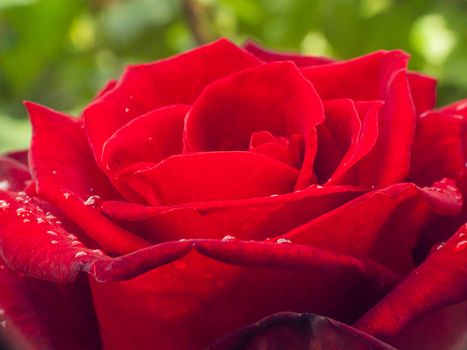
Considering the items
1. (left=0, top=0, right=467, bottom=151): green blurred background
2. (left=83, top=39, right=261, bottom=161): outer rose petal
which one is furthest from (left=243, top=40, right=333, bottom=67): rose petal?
(left=0, top=0, right=467, bottom=151): green blurred background

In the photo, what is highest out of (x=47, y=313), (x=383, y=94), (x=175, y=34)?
(x=383, y=94)

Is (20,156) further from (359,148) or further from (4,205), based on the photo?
(359,148)

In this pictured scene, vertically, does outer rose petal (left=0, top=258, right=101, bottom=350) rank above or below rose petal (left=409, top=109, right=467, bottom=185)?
below

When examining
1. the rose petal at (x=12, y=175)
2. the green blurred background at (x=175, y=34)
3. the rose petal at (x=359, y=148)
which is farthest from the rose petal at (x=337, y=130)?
the green blurred background at (x=175, y=34)

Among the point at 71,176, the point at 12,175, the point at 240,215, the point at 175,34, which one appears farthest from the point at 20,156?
the point at 175,34

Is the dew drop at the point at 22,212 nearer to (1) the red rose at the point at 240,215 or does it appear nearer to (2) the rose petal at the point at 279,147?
(1) the red rose at the point at 240,215

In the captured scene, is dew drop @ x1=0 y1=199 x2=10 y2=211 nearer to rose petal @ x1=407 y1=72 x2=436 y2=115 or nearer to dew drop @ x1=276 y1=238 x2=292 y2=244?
dew drop @ x1=276 y1=238 x2=292 y2=244

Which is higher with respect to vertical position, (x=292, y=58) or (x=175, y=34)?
(x=292, y=58)
